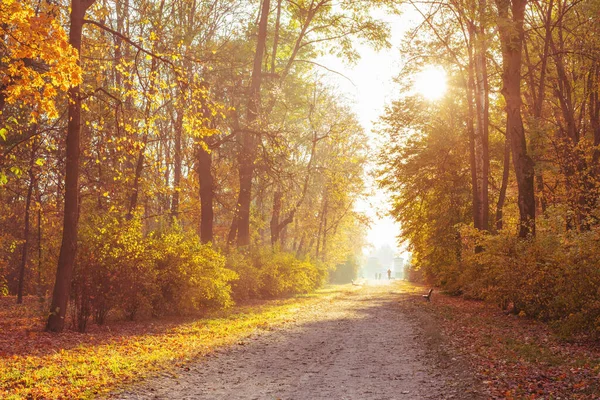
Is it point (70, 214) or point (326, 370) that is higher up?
point (70, 214)

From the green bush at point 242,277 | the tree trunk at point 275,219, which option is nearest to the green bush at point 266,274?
the green bush at point 242,277

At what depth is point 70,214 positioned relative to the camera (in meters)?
11.7

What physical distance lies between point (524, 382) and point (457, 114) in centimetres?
2310

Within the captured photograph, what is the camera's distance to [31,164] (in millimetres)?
15781

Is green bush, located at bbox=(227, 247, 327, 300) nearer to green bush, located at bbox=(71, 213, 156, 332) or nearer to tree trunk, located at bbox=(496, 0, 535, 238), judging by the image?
A: green bush, located at bbox=(71, 213, 156, 332)

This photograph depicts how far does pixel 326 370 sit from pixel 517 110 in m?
12.2

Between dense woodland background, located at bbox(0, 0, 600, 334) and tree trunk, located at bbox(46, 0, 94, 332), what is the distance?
3 centimetres

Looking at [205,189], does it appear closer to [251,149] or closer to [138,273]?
[251,149]

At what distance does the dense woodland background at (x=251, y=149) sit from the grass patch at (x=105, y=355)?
1236 mm

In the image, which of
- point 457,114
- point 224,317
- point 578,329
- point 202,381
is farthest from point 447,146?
point 202,381

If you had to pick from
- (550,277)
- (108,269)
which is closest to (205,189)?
(108,269)

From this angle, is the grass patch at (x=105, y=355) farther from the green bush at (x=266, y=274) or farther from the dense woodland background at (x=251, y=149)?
the green bush at (x=266, y=274)

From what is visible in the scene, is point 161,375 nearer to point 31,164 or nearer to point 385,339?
point 385,339

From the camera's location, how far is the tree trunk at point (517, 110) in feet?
54.7
